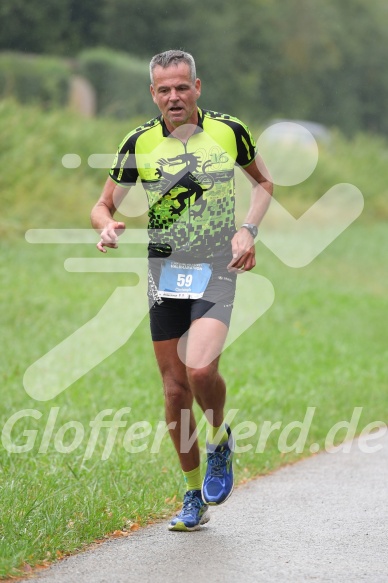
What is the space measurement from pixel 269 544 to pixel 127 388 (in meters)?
5.21

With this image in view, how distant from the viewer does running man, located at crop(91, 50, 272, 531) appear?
5.78 m

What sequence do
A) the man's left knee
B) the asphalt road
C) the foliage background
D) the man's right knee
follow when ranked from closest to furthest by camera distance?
the asphalt road
the man's left knee
the man's right knee
the foliage background

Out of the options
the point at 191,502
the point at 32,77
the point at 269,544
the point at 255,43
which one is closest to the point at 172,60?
the point at 191,502

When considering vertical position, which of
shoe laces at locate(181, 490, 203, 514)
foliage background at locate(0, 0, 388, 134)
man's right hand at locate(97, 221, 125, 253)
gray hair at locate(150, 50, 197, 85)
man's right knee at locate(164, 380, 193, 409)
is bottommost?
shoe laces at locate(181, 490, 203, 514)

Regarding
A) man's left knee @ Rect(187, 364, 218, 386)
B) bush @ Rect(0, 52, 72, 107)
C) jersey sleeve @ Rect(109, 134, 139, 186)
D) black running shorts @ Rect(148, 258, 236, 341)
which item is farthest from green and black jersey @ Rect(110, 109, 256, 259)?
bush @ Rect(0, 52, 72, 107)

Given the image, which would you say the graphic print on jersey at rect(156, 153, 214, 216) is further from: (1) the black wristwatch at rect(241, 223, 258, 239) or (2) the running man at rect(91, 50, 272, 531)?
(1) the black wristwatch at rect(241, 223, 258, 239)

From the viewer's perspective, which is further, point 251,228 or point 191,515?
point 191,515

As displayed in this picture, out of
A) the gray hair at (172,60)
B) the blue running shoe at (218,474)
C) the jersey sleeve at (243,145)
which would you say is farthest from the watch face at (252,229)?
the blue running shoe at (218,474)

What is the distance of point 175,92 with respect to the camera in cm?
575

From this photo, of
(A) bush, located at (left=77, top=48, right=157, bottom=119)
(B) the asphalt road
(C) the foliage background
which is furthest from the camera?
(C) the foliage background

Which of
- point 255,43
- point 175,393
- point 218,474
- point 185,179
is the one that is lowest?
point 218,474

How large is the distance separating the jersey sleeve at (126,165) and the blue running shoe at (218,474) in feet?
4.69

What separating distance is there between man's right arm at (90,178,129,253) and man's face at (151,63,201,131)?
0.49 meters

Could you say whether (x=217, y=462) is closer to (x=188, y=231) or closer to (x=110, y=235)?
(x=188, y=231)
